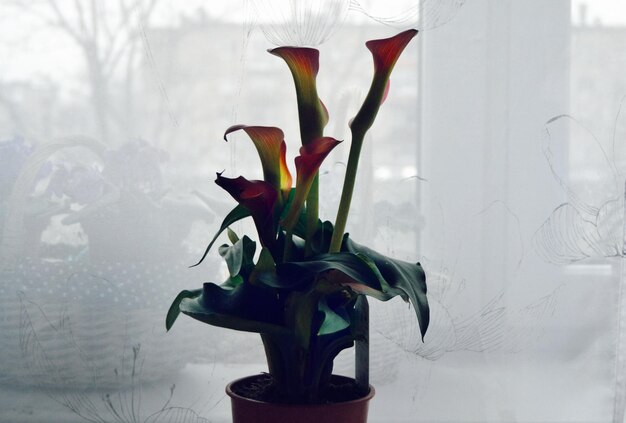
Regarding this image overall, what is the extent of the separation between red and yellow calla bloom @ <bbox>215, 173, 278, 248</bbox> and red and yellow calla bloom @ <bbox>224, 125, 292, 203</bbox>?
0.03 m

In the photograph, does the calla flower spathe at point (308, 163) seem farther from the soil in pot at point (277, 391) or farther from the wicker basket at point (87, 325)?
the wicker basket at point (87, 325)

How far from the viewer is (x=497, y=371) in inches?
42.0

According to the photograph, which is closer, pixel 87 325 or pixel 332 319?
pixel 332 319

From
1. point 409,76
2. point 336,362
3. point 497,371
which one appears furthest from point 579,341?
point 409,76

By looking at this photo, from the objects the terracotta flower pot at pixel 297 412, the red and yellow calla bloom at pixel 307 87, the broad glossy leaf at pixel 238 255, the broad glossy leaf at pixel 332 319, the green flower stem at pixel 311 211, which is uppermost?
the red and yellow calla bloom at pixel 307 87

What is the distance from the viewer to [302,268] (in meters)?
0.72

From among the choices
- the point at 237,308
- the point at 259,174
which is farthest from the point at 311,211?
the point at 259,174

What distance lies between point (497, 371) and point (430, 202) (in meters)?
0.26

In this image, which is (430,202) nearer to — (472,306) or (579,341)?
(472,306)

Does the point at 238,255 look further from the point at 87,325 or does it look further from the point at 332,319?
the point at 87,325

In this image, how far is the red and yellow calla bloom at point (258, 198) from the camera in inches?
28.5

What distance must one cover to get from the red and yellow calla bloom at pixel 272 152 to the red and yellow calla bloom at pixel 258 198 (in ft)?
0.11

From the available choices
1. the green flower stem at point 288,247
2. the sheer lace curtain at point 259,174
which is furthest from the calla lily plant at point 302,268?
the sheer lace curtain at point 259,174

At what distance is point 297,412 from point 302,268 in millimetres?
146
